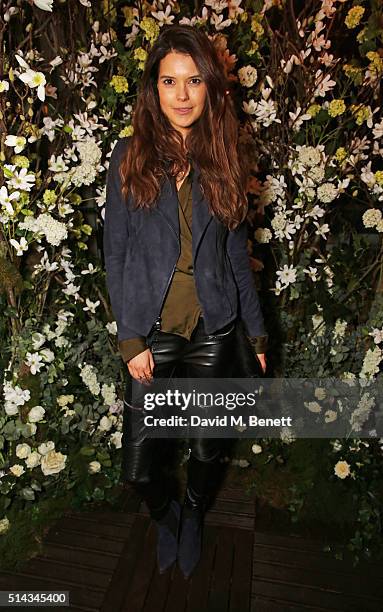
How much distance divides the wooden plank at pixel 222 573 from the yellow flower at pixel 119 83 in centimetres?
192

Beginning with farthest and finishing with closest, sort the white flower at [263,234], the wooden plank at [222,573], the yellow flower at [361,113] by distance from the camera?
the white flower at [263,234] < the yellow flower at [361,113] < the wooden plank at [222,573]

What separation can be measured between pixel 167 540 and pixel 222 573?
0.24m

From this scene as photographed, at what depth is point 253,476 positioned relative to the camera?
2.35 m

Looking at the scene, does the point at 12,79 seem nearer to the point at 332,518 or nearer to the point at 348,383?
the point at 348,383

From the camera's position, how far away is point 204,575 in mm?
1792

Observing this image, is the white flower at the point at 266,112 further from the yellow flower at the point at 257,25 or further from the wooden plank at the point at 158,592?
the wooden plank at the point at 158,592

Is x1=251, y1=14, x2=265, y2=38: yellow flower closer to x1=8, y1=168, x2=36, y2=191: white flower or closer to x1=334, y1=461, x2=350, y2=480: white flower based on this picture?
x1=8, y1=168, x2=36, y2=191: white flower

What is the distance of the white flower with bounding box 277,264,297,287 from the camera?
2.22 m

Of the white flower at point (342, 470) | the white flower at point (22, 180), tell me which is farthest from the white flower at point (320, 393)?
the white flower at point (22, 180)

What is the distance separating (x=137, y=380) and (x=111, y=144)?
1077mm

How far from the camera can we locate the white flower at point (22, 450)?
196cm

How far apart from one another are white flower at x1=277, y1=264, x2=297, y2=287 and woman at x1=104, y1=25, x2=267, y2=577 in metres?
0.67

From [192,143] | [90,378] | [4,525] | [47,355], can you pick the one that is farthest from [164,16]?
[4,525]

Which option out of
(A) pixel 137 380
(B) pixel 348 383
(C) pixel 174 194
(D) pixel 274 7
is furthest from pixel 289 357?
(D) pixel 274 7
